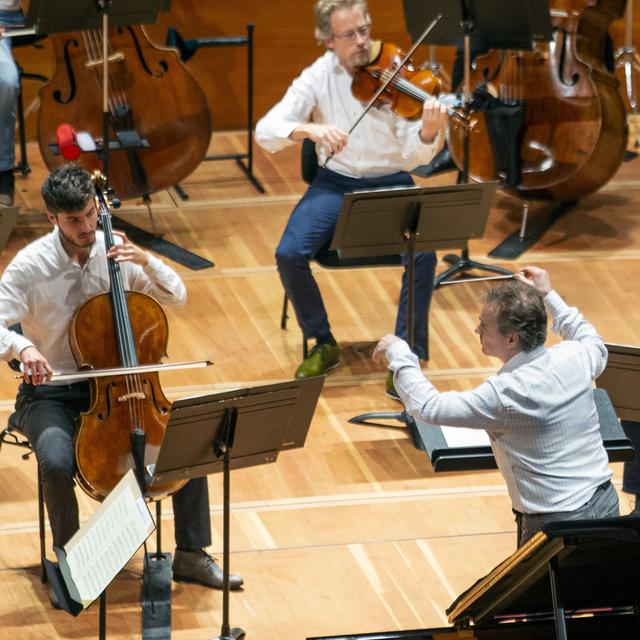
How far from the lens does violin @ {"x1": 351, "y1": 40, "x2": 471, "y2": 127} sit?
16.3 ft

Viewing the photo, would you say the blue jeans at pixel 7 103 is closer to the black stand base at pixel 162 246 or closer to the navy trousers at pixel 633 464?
the black stand base at pixel 162 246

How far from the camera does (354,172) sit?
525 cm

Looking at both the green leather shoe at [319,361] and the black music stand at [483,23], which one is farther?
the black music stand at [483,23]

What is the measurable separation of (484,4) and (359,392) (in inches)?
66.4

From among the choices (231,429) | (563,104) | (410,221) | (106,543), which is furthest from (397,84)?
(106,543)

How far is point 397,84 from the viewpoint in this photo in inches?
196

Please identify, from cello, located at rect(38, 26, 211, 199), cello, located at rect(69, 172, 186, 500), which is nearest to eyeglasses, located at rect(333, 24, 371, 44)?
cello, located at rect(38, 26, 211, 199)

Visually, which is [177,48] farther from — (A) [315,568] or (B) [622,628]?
(B) [622,628]

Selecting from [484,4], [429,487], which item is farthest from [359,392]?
[484,4]

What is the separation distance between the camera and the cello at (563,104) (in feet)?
19.1

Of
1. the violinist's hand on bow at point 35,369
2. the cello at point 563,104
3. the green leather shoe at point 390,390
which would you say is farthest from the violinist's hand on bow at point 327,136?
the violinist's hand on bow at point 35,369

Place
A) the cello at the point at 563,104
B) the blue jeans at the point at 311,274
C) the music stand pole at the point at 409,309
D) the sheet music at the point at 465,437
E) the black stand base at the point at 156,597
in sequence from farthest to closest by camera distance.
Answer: the cello at the point at 563,104 → the blue jeans at the point at 311,274 → the music stand pole at the point at 409,309 → the sheet music at the point at 465,437 → the black stand base at the point at 156,597

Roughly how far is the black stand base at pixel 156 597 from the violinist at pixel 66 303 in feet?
0.44

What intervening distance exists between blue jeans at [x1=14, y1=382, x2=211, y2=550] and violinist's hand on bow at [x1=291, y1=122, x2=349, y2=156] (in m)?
1.40
